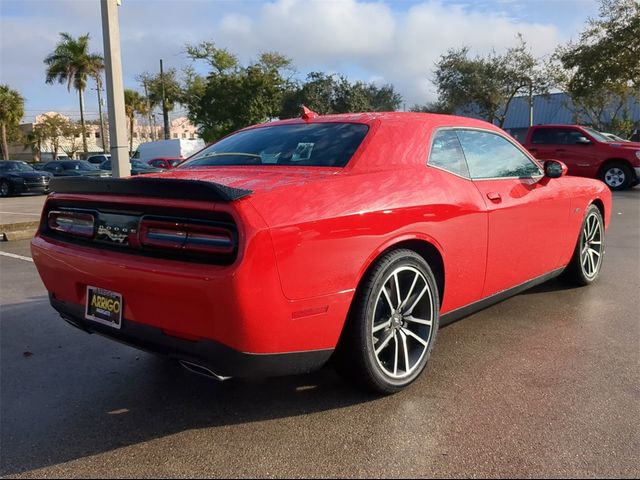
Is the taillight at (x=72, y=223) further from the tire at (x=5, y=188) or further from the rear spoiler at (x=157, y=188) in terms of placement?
the tire at (x=5, y=188)

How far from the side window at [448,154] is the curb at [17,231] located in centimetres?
752

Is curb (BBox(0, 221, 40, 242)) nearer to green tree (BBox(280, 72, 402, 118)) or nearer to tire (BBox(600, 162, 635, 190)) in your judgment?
tire (BBox(600, 162, 635, 190))

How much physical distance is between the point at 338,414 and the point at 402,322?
0.60 meters

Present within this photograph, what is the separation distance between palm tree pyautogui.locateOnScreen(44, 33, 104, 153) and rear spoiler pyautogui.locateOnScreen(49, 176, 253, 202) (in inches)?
1862

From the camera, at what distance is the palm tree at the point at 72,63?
44250 millimetres

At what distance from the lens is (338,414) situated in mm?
2762

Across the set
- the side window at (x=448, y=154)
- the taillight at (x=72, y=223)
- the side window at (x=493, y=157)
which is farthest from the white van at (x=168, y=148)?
the side window at (x=448, y=154)

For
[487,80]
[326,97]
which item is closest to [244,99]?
[326,97]

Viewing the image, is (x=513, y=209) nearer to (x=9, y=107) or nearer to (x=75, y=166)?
(x=75, y=166)

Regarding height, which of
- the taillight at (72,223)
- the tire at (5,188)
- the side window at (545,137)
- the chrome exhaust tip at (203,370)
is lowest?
the tire at (5,188)

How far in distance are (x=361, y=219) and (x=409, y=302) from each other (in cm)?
63

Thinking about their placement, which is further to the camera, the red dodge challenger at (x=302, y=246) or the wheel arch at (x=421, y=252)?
the wheel arch at (x=421, y=252)

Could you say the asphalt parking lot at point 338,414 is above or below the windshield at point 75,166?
below

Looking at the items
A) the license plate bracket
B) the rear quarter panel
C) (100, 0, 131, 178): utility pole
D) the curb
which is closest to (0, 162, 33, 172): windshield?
the curb
